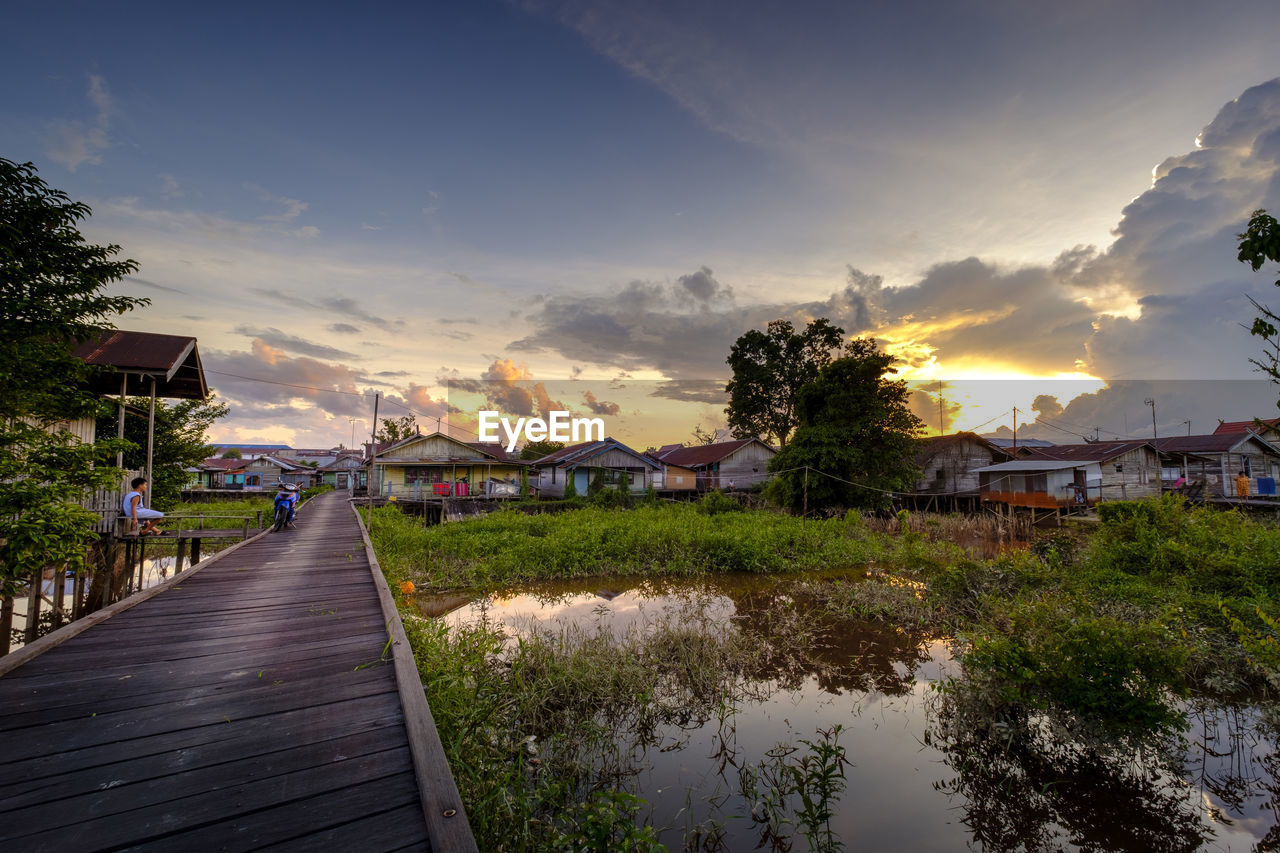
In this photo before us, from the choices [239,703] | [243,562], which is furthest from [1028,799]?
[243,562]

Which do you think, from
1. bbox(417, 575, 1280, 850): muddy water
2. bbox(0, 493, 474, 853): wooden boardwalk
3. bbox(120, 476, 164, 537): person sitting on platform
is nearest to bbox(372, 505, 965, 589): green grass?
bbox(120, 476, 164, 537): person sitting on platform

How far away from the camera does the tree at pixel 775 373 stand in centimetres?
4050

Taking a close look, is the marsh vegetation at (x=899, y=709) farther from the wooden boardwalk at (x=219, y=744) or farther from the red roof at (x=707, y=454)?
the red roof at (x=707, y=454)

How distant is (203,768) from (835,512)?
24.0m

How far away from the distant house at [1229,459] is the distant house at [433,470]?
133ft

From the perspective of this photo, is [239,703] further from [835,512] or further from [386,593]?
[835,512]

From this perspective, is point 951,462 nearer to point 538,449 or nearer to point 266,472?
point 538,449

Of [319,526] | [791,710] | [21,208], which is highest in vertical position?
[21,208]

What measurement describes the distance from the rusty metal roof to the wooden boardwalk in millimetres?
8295

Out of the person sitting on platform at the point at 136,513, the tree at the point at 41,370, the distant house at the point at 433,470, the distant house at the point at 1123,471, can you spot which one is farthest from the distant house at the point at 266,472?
the distant house at the point at 1123,471

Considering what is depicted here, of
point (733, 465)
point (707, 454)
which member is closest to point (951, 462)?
point (733, 465)

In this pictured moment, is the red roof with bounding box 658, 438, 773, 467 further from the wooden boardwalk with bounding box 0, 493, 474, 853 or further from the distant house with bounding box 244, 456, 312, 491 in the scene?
the distant house with bounding box 244, 456, 312, 491

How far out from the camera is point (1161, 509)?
11.8 metres

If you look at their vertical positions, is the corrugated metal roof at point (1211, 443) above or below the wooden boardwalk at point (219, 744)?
above
